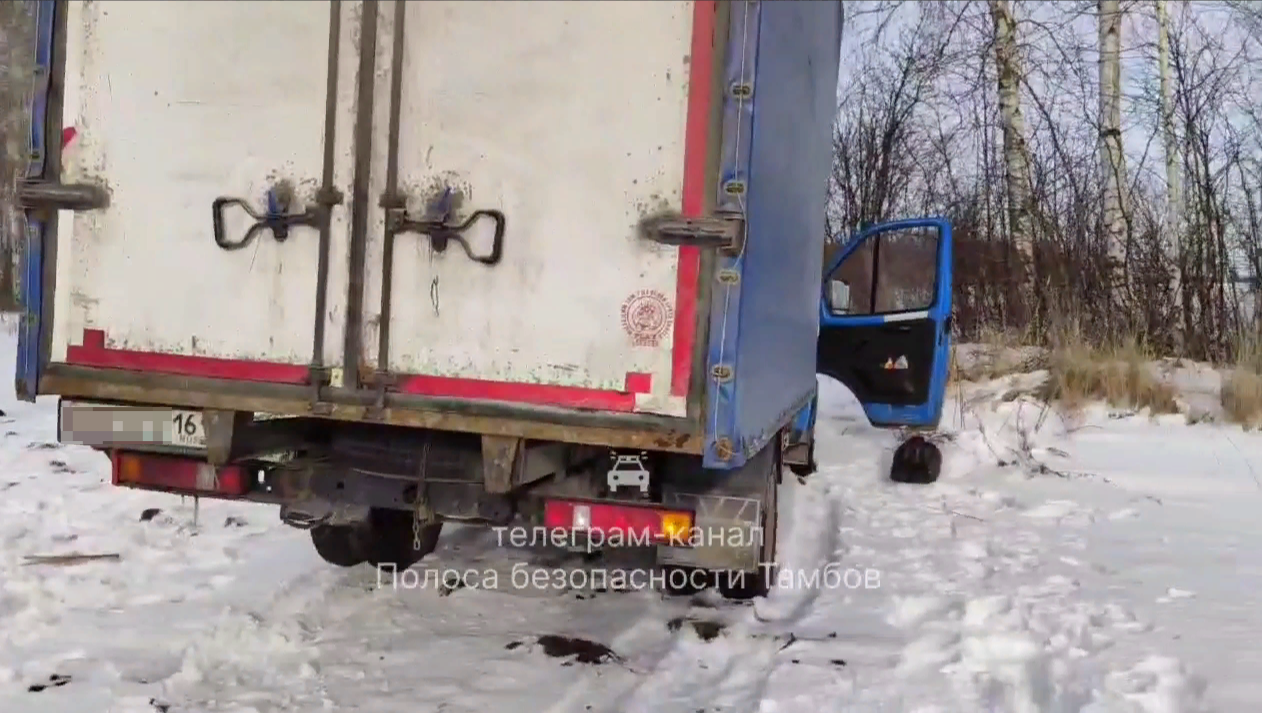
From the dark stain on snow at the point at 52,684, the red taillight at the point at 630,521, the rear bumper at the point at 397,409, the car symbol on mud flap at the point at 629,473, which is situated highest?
the rear bumper at the point at 397,409

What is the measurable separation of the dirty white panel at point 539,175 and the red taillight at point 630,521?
0.66 m

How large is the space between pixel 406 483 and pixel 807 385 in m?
2.89

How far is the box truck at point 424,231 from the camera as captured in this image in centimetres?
340

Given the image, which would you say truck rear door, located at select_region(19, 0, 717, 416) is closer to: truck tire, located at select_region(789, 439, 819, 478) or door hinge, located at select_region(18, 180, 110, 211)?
door hinge, located at select_region(18, 180, 110, 211)

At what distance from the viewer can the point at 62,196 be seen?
3.67 m

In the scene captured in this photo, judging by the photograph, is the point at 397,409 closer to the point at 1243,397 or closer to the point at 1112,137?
the point at 1243,397

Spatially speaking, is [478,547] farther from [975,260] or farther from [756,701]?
[975,260]

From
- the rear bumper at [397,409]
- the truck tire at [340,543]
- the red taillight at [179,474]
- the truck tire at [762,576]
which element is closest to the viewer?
the rear bumper at [397,409]

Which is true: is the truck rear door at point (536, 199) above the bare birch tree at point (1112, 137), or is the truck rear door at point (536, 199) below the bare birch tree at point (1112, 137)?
below

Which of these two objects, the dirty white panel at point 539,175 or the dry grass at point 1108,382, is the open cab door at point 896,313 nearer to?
the dry grass at point 1108,382

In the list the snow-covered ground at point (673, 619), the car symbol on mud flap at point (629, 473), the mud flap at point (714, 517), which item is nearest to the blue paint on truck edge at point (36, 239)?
the snow-covered ground at point (673, 619)

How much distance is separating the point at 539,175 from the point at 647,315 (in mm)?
583

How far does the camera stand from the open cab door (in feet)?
25.1

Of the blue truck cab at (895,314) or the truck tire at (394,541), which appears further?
the blue truck cab at (895,314)
